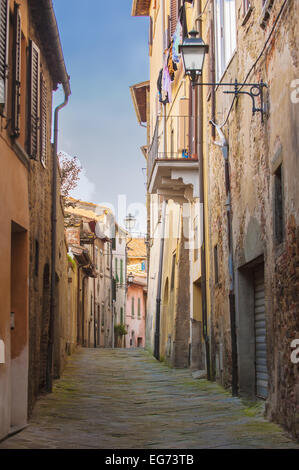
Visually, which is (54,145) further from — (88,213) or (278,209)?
(88,213)

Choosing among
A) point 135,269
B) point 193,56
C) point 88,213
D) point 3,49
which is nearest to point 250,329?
point 193,56

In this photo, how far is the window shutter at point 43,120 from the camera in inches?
416

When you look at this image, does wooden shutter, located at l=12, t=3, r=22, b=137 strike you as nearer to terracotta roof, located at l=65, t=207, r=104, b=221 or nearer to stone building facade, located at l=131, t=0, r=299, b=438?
stone building facade, located at l=131, t=0, r=299, b=438

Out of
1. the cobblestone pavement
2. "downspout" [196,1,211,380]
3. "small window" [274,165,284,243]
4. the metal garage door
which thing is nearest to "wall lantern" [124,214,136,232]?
"downspout" [196,1,211,380]

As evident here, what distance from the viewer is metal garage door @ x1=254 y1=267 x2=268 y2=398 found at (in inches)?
394

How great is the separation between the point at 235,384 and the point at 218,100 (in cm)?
497

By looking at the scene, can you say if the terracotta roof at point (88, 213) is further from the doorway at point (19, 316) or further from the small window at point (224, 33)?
the doorway at point (19, 316)

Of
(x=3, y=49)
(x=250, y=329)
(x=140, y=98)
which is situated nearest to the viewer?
(x=3, y=49)

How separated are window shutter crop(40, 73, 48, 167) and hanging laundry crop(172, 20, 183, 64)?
6026mm

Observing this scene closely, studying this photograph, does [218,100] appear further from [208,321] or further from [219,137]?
[208,321]

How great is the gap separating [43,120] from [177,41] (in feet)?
23.8

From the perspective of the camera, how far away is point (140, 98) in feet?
108

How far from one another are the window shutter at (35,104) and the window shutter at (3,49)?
1.97m
